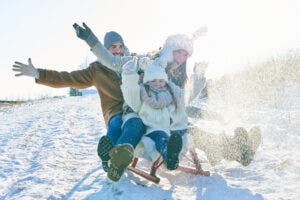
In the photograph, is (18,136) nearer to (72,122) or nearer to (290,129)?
(72,122)

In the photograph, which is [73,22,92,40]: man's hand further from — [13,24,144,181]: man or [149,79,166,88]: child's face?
[149,79,166,88]: child's face

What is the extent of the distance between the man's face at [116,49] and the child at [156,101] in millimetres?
740

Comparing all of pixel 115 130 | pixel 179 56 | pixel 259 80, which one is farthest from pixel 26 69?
pixel 259 80

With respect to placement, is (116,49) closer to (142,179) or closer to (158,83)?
(158,83)

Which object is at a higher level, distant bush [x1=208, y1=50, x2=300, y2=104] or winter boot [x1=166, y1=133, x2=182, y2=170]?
distant bush [x1=208, y1=50, x2=300, y2=104]

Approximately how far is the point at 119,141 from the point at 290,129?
2.77 meters

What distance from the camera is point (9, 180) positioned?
464cm

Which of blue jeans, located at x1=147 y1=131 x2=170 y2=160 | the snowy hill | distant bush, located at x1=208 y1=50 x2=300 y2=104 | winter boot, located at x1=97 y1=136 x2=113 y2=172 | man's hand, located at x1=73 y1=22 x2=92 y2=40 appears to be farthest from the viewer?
distant bush, located at x1=208 y1=50 x2=300 y2=104

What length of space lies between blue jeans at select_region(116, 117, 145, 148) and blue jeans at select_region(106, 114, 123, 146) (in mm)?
190

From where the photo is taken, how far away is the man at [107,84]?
14.0 ft

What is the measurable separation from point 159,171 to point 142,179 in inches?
17.6

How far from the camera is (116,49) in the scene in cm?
538

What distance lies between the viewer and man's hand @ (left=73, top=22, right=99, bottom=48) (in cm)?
486

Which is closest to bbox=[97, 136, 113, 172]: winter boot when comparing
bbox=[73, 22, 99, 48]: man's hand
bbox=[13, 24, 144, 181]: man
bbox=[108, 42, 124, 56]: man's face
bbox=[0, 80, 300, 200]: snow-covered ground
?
bbox=[13, 24, 144, 181]: man
